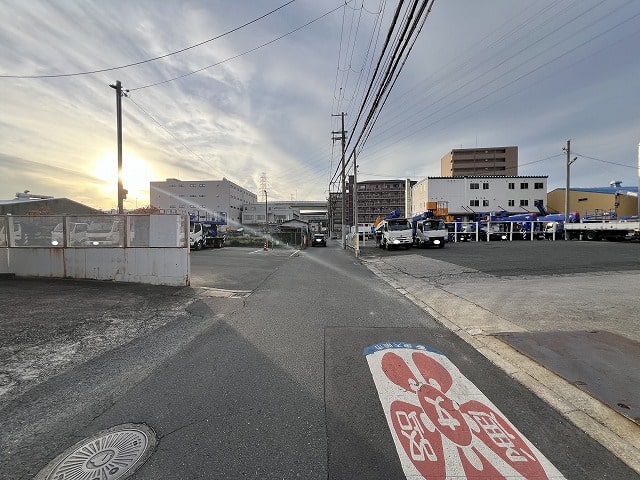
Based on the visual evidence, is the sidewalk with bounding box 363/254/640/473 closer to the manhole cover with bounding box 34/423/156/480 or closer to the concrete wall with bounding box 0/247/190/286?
the manhole cover with bounding box 34/423/156/480

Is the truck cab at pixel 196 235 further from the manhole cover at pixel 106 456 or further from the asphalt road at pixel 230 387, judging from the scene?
the manhole cover at pixel 106 456

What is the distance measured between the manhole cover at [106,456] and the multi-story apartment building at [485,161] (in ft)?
348

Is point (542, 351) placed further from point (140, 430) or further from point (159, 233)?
point (159, 233)

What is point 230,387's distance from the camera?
3484mm

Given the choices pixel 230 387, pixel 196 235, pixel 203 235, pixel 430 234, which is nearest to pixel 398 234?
pixel 430 234

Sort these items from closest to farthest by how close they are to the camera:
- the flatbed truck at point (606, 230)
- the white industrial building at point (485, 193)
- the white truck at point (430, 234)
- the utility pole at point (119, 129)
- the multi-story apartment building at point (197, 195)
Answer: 1. the utility pole at point (119, 129)
2. the white truck at point (430, 234)
3. the flatbed truck at point (606, 230)
4. the white industrial building at point (485, 193)
5. the multi-story apartment building at point (197, 195)

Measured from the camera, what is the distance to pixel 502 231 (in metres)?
34.1

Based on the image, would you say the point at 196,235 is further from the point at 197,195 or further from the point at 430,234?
the point at 197,195

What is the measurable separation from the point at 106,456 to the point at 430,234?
24.0 metres

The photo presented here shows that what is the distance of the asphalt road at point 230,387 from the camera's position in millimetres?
2428

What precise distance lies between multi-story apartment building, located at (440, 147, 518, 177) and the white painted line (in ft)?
342

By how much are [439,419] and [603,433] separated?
134cm

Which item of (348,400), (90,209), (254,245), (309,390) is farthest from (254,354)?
(90,209)

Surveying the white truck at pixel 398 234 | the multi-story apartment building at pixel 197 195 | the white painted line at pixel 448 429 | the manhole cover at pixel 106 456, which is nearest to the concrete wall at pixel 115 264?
the manhole cover at pixel 106 456
